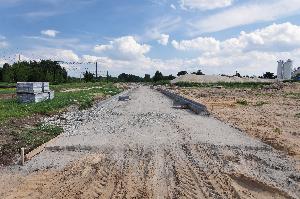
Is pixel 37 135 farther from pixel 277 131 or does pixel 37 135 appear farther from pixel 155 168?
pixel 277 131

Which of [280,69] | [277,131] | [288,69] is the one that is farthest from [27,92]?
[280,69]

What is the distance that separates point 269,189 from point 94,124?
10.7 m

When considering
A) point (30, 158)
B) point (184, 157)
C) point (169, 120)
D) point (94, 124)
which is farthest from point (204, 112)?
point (30, 158)

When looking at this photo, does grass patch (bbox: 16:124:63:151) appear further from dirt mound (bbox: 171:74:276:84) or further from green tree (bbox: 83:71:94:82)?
→ green tree (bbox: 83:71:94:82)

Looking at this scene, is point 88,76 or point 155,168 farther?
point 88,76

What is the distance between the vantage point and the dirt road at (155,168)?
310 inches

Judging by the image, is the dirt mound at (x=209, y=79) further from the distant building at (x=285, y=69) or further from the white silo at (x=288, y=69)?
the white silo at (x=288, y=69)

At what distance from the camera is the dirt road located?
7.86 metres

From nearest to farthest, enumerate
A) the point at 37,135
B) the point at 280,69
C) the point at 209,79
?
the point at 37,135 → the point at 209,79 → the point at 280,69

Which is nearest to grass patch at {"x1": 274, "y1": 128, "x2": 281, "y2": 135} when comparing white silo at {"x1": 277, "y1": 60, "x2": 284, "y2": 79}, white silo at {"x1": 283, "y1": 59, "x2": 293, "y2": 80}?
white silo at {"x1": 283, "y1": 59, "x2": 293, "y2": 80}

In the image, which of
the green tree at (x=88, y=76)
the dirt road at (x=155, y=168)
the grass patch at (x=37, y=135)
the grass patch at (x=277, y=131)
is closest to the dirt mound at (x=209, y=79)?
the green tree at (x=88, y=76)

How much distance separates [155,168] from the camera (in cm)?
966

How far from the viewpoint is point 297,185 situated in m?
8.38

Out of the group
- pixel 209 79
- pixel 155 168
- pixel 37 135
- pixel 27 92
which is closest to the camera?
pixel 155 168
